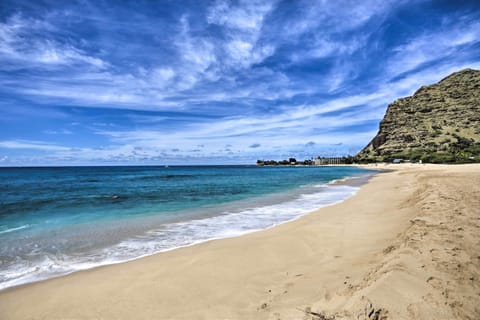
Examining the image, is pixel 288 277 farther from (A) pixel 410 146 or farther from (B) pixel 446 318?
(A) pixel 410 146

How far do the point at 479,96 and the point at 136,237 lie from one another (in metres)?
150

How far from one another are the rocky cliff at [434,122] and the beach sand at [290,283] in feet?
307

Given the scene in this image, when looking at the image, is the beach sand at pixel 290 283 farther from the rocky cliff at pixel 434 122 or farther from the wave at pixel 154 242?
the rocky cliff at pixel 434 122

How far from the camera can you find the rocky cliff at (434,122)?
96125mm

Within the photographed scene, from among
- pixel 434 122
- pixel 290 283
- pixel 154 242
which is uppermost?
pixel 434 122

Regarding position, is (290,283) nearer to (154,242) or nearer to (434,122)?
(154,242)

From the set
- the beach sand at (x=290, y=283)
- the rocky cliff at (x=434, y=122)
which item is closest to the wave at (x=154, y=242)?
the beach sand at (x=290, y=283)

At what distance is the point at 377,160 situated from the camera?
4614 inches

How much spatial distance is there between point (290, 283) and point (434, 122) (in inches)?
5473

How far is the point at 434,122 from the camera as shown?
111 metres

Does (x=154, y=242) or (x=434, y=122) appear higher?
(x=434, y=122)

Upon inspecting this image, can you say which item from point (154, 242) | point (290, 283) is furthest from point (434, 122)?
point (290, 283)

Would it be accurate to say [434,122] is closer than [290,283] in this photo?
No

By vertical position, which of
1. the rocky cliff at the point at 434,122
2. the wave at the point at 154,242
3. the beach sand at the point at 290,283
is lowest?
the wave at the point at 154,242
